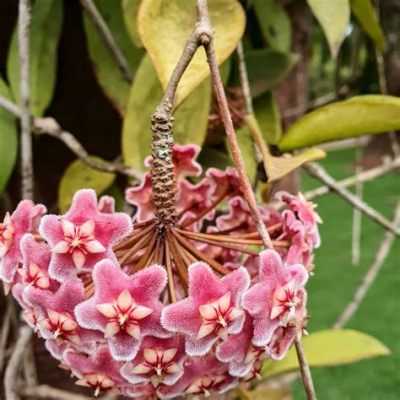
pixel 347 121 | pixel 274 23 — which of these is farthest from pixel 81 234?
pixel 274 23

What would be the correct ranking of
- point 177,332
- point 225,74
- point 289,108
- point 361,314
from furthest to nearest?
point 361,314 → point 289,108 → point 225,74 → point 177,332

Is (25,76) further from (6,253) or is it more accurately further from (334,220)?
(334,220)

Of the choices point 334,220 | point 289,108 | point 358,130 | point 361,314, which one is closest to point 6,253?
point 358,130

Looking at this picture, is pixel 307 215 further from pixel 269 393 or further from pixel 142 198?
pixel 269 393

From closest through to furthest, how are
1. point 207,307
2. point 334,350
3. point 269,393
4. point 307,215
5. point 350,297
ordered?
point 207,307 < point 307,215 < point 334,350 < point 269,393 < point 350,297

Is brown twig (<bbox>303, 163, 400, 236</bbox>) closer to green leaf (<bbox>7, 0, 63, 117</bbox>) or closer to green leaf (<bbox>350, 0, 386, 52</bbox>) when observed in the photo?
green leaf (<bbox>350, 0, 386, 52</bbox>)
